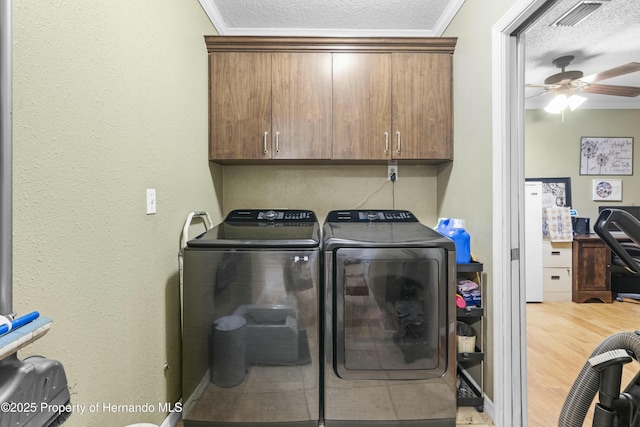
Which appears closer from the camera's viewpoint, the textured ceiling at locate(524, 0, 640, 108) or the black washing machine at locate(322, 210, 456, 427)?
the black washing machine at locate(322, 210, 456, 427)

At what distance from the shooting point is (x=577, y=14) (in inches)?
80.7

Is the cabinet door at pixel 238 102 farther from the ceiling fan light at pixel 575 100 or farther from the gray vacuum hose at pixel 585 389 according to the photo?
the ceiling fan light at pixel 575 100

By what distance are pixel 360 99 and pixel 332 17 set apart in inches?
27.1

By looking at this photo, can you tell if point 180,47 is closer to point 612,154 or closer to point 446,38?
point 446,38

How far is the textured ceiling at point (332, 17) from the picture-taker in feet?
6.68

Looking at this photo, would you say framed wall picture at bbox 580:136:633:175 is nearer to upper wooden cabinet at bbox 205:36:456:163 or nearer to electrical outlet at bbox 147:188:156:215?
upper wooden cabinet at bbox 205:36:456:163

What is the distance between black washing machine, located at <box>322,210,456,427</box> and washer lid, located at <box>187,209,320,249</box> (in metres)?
0.22

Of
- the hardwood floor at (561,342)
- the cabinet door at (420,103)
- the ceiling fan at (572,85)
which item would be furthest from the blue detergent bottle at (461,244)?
the ceiling fan at (572,85)

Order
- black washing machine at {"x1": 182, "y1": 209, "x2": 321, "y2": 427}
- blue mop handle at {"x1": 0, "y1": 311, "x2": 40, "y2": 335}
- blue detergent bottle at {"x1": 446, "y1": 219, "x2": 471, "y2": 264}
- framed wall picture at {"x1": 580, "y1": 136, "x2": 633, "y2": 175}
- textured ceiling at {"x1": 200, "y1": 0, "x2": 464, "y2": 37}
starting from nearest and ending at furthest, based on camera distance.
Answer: blue mop handle at {"x1": 0, "y1": 311, "x2": 40, "y2": 335} < black washing machine at {"x1": 182, "y1": 209, "x2": 321, "y2": 427} < blue detergent bottle at {"x1": 446, "y1": 219, "x2": 471, "y2": 264} < textured ceiling at {"x1": 200, "y1": 0, "x2": 464, "y2": 37} < framed wall picture at {"x1": 580, "y1": 136, "x2": 633, "y2": 175}

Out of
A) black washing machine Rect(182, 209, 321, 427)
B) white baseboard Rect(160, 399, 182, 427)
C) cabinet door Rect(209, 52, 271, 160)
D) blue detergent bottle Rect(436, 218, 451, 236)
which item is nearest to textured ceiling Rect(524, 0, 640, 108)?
blue detergent bottle Rect(436, 218, 451, 236)

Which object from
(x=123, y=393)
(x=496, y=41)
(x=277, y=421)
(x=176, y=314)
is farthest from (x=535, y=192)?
(x=123, y=393)

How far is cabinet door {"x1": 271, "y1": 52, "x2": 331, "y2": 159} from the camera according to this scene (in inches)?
80.8

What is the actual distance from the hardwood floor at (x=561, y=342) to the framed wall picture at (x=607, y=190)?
4.56ft

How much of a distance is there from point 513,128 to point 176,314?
2045 millimetres
